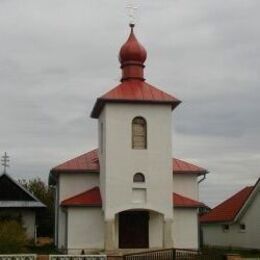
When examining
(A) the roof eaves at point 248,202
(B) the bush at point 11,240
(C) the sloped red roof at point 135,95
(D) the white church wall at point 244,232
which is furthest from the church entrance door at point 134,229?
(D) the white church wall at point 244,232

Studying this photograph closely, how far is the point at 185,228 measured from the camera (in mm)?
31719

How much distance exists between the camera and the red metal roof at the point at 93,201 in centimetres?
3123

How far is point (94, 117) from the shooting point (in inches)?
1374

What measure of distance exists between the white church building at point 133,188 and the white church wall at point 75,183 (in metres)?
1.27

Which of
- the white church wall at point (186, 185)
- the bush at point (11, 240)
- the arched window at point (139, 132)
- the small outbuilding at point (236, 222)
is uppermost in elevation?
the arched window at point (139, 132)

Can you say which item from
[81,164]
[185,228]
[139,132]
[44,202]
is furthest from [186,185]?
[44,202]

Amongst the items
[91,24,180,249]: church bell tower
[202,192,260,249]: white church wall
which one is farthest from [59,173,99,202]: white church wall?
[202,192,260,249]: white church wall

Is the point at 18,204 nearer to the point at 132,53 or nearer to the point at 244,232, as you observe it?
the point at 132,53

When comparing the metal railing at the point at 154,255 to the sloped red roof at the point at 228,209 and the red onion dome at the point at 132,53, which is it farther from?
the sloped red roof at the point at 228,209

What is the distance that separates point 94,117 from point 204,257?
13.7 meters

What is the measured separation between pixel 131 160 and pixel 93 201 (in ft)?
9.51

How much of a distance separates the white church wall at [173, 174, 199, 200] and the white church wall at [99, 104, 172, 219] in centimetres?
354

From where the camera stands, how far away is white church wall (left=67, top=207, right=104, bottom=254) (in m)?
30.9

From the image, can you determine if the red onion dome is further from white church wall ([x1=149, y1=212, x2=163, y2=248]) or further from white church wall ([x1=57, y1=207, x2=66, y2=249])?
white church wall ([x1=57, y1=207, x2=66, y2=249])
